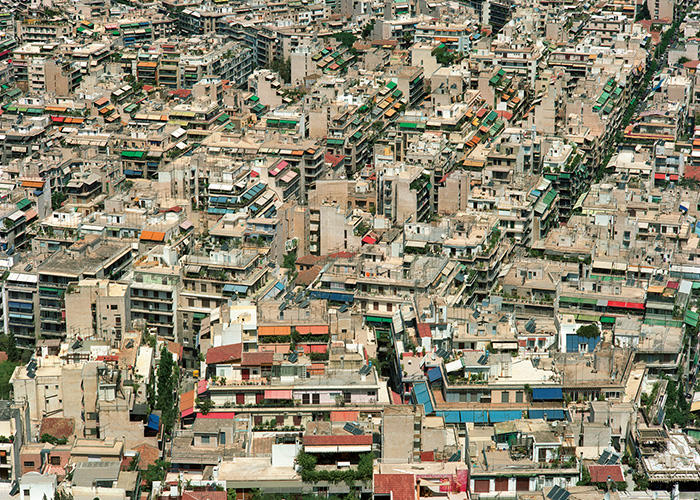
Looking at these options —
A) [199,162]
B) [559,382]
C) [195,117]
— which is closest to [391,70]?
[195,117]

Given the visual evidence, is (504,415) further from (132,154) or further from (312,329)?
(132,154)

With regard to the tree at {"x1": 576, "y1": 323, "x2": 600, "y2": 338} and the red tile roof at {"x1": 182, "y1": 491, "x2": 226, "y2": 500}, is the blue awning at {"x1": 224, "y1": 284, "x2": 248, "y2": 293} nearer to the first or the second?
the tree at {"x1": 576, "y1": 323, "x2": 600, "y2": 338}

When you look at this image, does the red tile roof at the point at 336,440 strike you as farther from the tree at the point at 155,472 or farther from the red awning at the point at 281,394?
the tree at the point at 155,472

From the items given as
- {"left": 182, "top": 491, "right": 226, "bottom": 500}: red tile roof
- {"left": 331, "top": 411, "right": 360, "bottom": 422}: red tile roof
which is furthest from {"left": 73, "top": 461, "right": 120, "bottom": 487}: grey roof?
{"left": 331, "top": 411, "right": 360, "bottom": 422}: red tile roof

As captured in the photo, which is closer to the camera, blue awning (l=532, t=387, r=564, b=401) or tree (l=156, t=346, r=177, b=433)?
blue awning (l=532, t=387, r=564, b=401)

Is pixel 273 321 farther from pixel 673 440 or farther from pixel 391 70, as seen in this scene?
pixel 391 70

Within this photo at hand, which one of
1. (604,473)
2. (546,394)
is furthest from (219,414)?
(604,473)
